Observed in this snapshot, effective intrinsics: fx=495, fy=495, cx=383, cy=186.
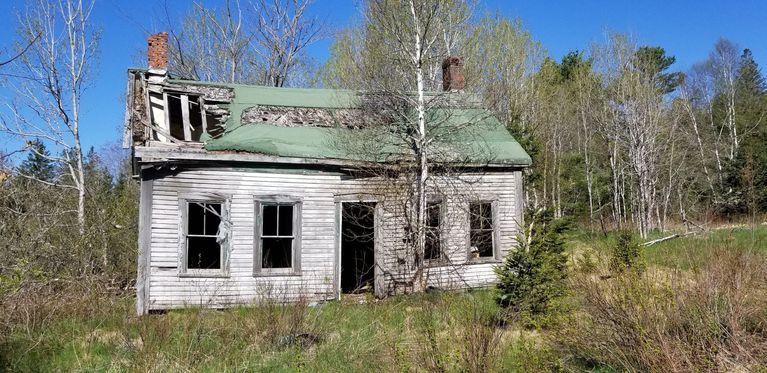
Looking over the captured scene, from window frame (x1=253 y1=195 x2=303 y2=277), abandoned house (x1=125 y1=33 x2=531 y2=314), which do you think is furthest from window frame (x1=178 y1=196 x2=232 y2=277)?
window frame (x1=253 y1=195 x2=303 y2=277)

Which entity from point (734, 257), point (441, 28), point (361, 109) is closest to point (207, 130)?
point (361, 109)

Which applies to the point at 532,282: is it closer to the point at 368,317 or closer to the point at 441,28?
the point at 368,317

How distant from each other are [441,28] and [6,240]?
32.6ft

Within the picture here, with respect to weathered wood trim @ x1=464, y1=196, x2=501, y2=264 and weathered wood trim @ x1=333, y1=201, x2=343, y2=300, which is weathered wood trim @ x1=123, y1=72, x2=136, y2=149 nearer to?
weathered wood trim @ x1=333, y1=201, x2=343, y2=300

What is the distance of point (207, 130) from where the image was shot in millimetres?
11766

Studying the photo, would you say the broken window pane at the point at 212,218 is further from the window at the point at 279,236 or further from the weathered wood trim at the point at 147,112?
the weathered wood trim at the point at 147,112

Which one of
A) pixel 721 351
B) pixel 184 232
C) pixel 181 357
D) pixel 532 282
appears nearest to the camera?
pixel 721 351

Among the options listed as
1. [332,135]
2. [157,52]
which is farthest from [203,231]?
[157,52]

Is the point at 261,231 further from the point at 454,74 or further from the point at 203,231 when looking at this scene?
the point at 454,74

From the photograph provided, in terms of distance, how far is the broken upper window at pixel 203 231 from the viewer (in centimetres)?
1040

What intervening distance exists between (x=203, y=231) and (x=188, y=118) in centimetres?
Answer: 286

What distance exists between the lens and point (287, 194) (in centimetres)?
1090

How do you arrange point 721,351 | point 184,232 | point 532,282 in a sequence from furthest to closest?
point 184,232, point 532,282, point 721,351

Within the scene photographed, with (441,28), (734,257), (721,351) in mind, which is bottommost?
(721,351)
